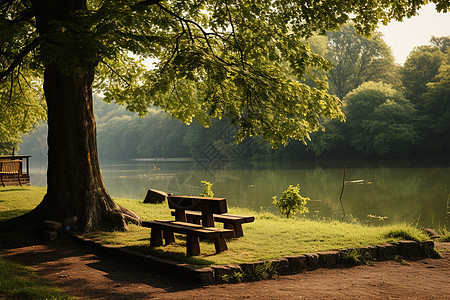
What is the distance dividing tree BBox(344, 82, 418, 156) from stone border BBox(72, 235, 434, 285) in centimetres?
4031

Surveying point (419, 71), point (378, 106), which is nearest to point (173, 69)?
point (378, 106)

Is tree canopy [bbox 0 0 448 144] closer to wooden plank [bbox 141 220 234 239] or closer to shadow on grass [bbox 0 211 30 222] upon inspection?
wooden plank [bbox 141 220 234 239]

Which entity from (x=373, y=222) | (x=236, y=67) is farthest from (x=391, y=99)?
(x=236, y=67)

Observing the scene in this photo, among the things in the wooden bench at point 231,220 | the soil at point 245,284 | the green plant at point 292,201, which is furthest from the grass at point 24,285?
the green plant at point 292,201

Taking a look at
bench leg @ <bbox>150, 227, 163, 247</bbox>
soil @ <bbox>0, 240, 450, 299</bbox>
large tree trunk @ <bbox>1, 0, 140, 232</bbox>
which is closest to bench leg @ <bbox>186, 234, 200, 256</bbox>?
soil @ <bbox>0, 240, 450, 299</bbox>

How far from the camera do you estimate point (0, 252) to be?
23.9 feet

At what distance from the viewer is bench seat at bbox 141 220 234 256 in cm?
601

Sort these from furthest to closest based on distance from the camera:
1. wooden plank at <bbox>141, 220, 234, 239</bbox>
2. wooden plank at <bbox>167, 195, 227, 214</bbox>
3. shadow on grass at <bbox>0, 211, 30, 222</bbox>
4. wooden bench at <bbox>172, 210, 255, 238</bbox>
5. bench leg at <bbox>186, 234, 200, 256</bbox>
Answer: shadow on grass at <bbox>0, 211, 30, 222</bbox>, wooden bench at <bbox>172, 210, 255, 238</bbox>, bench leg at <bbox>186, 234, 200, 256</bbox>, wooden plank at <bbox>167, 195, 227, 214</bbox>, wooden plank at <bbox>141, 220, 234, 239</bbox>

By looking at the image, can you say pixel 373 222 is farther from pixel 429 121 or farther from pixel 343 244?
pixel 429 121

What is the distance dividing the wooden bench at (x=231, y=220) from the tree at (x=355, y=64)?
172 feet

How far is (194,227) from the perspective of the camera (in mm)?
6414

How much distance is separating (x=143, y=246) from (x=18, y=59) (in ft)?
19.2

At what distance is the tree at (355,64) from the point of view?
57.5 meters

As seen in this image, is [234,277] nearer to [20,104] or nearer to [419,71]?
[20,104]
